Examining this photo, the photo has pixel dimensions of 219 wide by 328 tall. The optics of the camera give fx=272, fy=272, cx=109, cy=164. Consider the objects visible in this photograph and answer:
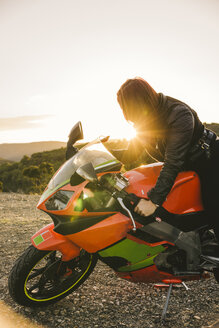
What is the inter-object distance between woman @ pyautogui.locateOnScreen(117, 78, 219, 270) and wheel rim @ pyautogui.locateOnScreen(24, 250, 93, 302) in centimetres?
114

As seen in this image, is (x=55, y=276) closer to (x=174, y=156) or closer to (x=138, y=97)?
(x=174, y=156)

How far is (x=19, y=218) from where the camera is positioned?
270 inches

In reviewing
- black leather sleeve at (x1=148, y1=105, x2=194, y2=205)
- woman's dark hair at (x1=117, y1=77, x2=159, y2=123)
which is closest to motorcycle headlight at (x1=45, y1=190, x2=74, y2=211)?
black leather sleeve at (x1=148, y1=105, x2=194, y2=205)

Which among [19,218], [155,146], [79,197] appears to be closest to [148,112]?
[155,146]

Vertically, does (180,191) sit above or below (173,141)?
below

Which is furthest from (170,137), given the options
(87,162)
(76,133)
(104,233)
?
(104,233)

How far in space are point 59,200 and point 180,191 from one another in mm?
1101

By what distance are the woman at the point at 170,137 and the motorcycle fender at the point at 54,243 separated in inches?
30.1

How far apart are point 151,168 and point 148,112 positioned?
0.60 metres

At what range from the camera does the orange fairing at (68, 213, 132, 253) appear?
243cm

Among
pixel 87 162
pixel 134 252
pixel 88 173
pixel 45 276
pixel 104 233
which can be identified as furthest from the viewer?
pixel 45 276

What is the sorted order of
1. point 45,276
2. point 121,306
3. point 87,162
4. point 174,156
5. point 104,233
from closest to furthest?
point 174,156
point 87,162
point 104,233
point 45,276
point 121,306

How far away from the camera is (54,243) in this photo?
8.21ft

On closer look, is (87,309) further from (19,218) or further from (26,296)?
(19,218)
